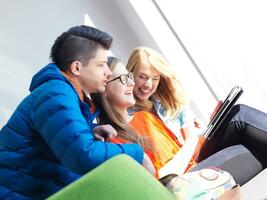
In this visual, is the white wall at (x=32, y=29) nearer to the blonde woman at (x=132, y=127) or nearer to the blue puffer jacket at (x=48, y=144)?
the blonde woman at (x=132, y=127)

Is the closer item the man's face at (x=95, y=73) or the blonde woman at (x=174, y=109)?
the man's face at (x=95, y=73)

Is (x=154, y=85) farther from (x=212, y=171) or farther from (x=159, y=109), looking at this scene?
(x=212, y=171)

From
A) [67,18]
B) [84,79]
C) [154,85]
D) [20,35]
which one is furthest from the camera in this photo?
[67,18]

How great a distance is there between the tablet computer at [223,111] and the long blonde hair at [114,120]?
299 mm

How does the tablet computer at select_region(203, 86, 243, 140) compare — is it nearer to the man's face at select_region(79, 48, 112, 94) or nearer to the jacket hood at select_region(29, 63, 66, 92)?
the man's face at select_region(79, 48, 112, 94)

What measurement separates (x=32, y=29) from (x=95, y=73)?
1.05 m

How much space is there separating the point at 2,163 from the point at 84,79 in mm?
404

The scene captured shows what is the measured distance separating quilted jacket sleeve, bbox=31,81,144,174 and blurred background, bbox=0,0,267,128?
43.7 inches

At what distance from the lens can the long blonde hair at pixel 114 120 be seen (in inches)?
73.2

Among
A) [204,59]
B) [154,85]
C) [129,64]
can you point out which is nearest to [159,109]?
[154,85]

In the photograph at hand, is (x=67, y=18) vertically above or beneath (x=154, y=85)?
above

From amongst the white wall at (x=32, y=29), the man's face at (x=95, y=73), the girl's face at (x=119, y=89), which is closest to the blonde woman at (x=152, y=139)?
the girl's face at (x=119, y=89)

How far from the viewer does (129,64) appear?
2.16 metres

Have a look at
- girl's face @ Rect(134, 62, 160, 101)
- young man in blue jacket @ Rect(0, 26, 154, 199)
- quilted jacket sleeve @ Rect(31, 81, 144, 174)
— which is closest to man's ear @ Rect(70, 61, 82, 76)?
young man in blue jacket @ Rect(0, 26, 154, 199)
